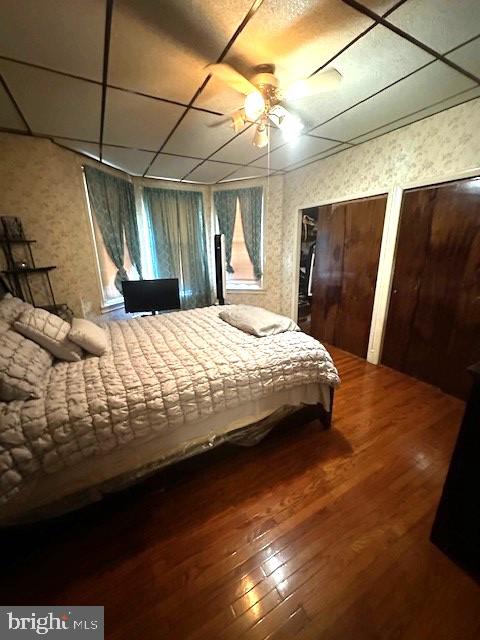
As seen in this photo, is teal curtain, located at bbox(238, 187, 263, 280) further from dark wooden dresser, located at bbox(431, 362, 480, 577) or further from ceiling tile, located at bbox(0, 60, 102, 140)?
dark wooden dresser, located at bbox(431, 362, 480, 577)

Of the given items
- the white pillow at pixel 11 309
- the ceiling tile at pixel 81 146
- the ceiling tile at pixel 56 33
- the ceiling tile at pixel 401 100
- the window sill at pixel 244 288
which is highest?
the ceiling tile at pixel 81 146

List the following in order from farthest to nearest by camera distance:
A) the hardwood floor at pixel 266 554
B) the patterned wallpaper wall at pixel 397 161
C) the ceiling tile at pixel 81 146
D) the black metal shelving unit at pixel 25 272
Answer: the ceiling tile at pixel 81 146
the black metal shelving unit at pixel 25 272
the patterned wallpaper wall at pixel 397 161
the hardwood floor at pixel 266 554

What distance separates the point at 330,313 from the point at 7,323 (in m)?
3.35

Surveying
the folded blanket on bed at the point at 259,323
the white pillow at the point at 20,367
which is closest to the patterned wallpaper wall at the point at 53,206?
the white pillow at the point at 20,367

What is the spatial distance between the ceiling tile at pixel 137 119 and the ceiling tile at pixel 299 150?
130cm

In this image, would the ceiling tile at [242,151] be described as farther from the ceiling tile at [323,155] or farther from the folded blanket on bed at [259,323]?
the folded blanket on bed at [259,323]

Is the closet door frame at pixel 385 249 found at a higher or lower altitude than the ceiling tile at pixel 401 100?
lower

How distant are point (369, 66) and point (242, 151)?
5.07 feet

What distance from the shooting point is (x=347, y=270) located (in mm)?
3160

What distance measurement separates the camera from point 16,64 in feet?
4.75

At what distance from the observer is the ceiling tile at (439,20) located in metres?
1.14

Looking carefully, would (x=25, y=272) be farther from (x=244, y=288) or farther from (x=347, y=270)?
(x=347, y=270)

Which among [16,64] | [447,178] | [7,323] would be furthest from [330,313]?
[16,64]

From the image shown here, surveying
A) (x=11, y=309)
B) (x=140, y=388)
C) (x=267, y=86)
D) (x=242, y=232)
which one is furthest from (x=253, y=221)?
(x=140, y=388)
